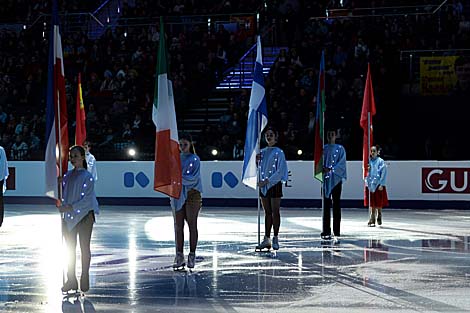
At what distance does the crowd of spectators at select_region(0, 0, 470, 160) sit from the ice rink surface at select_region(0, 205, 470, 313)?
823 centimetres

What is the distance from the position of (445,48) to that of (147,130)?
1031 centimetres

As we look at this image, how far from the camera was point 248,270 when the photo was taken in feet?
43.2

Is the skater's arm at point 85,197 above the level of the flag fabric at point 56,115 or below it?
below

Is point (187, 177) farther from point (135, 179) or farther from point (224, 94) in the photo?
point (224, 94)

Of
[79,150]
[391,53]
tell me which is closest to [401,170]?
[391,53]

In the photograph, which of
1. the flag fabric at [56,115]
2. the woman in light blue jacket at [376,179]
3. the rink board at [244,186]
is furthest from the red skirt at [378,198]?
the flag fabric at [56,115]

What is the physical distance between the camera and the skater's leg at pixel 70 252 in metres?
10.9

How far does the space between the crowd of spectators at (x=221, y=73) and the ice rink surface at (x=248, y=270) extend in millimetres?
8227

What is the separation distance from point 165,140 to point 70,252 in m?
2.50

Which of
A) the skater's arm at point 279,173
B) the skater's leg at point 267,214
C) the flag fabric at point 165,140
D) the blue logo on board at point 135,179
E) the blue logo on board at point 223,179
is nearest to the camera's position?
the flag fabric at point 165,140

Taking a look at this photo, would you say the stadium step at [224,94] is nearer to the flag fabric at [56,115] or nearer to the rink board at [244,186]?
the rink board at [244,186]

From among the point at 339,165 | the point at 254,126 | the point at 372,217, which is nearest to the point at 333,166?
the point at 339,165

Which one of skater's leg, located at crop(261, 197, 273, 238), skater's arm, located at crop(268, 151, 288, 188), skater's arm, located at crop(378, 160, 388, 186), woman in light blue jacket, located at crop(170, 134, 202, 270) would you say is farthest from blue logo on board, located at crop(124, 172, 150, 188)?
woman in light blue jacket, located at crop(170, 134, 202, 270)

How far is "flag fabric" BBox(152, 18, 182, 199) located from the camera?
41.3ft
